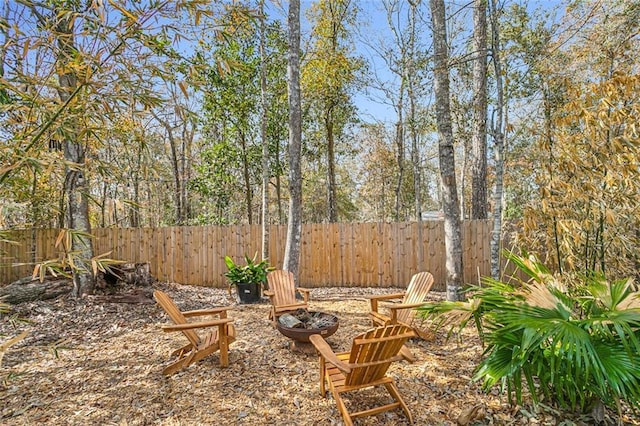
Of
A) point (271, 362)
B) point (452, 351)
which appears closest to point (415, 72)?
point (452, 351)

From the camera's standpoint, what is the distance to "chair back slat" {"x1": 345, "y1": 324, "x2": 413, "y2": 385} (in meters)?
2.19

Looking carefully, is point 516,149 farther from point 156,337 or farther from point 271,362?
point 156,337

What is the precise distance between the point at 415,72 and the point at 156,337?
29.4 feet

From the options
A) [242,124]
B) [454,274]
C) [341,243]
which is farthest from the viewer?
[242,124]

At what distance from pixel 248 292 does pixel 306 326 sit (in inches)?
95.4

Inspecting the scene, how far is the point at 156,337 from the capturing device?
3.89m

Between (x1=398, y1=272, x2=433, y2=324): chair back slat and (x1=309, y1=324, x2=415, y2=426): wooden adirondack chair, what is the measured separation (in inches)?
49.1

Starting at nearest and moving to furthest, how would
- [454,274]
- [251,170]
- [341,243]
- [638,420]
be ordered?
1. [638,420]
2. [454,274]
3. [341,243]
4. [251,170]

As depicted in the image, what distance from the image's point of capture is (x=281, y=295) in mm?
4262

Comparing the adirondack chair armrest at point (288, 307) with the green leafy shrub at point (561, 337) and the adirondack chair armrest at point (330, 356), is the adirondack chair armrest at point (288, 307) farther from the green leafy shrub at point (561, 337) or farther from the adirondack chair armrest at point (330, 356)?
the green leafy shrub at point (561, 337)

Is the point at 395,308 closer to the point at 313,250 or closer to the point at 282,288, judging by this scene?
the point at 282,288

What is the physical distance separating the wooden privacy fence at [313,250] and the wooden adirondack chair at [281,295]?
3149mm

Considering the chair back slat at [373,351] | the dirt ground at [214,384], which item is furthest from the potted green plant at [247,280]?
the chair back slat at [373,351]

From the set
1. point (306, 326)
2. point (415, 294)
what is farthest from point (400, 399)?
point (415, 294)
